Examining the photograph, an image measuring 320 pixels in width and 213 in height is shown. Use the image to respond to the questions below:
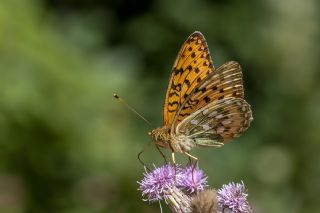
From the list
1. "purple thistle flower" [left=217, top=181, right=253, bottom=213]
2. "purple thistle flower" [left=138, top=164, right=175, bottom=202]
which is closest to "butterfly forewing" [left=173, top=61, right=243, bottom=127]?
"purple thistle flower" [left=138, top=164, right=175, bottom=202]

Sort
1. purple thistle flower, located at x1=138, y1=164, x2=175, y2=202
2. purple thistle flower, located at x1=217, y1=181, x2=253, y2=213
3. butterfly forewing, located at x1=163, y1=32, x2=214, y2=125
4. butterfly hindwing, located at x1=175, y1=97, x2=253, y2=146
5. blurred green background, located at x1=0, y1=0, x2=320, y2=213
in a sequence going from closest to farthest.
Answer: purple thistle flower, located at x1=217, y1=181, x2=253, y2=213 < purple thistle flower, located at x1=138, y1=164, x2=175, y2=202 < butterfly hindwing, located at x1=175, y1=97, x2=253, y2=146 < butterfly forewing, located at x1=163, y1=32, x2=214, y2=125 < blurred green background, located at x1=0, y1=0, x2=320, y2=213

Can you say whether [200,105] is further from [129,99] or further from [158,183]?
[129,99]

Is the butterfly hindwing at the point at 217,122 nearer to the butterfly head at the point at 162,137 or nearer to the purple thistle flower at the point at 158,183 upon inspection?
the butterfly head at the point at 162,137

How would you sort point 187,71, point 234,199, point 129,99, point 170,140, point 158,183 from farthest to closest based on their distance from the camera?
point 129,99 → point 187,71 → point 170,140 → point 158,183 → point 234,199

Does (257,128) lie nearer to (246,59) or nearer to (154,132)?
(246,59)

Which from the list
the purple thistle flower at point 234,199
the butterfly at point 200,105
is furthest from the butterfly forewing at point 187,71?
the purple thistle flower at point 234,199

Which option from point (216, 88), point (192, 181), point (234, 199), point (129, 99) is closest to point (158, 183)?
point (192, 181)

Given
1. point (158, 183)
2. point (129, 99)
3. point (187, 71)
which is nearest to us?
point (158, 183)

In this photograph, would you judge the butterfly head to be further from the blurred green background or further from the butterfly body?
the blurred green background
